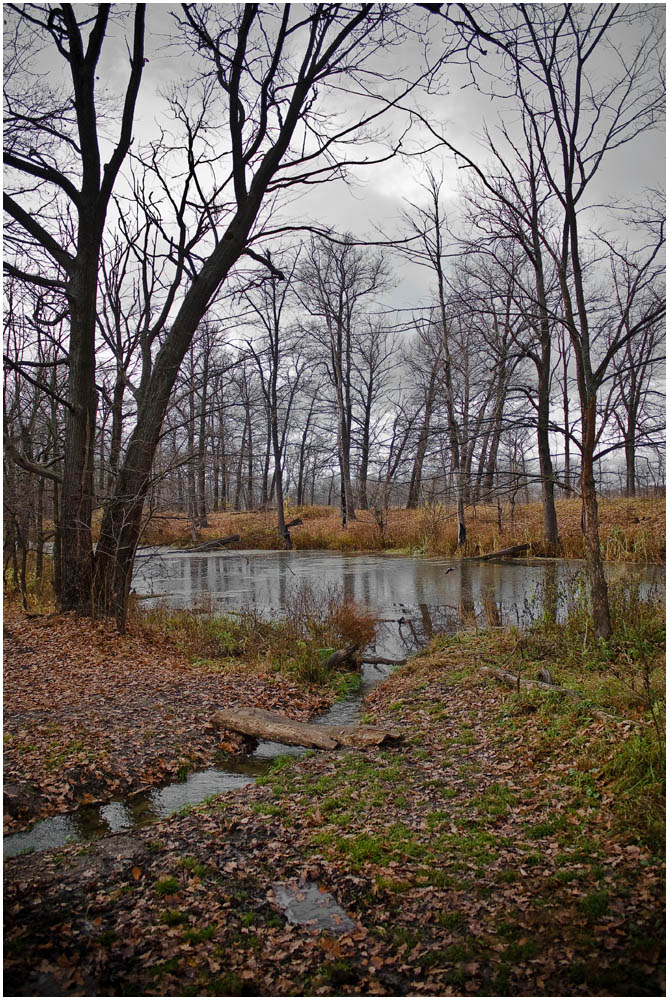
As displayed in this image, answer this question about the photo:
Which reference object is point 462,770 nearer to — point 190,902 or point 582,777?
point 582,777

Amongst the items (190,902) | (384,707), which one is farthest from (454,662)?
(190,902)

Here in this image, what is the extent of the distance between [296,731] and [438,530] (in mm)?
17474

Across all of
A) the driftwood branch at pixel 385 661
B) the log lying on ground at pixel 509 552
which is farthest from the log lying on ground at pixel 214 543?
the log lying on ground at pixel 509 552

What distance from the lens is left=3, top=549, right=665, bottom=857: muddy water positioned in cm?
489

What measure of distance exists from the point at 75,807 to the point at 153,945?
7.42 feet

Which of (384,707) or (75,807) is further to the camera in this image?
(384,707)

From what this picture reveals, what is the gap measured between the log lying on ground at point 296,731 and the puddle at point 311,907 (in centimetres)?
235

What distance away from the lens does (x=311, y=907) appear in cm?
342

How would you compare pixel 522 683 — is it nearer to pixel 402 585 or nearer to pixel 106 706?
pixel 106 706

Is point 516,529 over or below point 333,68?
below

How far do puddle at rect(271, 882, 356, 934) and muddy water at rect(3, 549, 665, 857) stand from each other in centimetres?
160

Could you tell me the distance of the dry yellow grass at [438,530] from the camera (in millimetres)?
18297

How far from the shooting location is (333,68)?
850 centimetres

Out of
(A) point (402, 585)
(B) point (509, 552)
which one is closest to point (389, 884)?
(A) point (402, 585)
